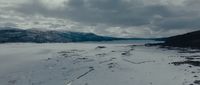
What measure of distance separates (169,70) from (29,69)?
1803 centimetres

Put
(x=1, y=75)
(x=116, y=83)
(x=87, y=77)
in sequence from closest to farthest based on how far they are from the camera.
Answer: (x=116, y=83)
(x=87, y=77)
(x=1, y=75)

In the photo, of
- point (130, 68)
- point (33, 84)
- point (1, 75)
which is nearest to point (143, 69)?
point (130, 68)

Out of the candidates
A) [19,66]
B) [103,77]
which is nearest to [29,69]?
[19,66]

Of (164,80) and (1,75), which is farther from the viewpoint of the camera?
(1,75)

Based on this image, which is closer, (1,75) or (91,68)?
(1,75)

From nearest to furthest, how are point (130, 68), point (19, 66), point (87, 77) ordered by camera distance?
point (87, 77) < point (130, 68) < point (19, 66)

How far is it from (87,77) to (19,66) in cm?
1418

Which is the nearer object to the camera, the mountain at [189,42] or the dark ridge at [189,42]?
the dark ridge at [189,42]

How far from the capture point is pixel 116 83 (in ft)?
101

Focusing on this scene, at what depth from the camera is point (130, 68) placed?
129ft

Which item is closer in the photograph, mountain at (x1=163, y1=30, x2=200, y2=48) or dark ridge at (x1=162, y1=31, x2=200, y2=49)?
dark ridge at (x1=162, y1=31, x2=200, y2=49)

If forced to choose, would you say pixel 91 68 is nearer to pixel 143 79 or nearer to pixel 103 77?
pixel 103 77

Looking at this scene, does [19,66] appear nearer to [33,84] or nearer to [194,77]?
[33,84]

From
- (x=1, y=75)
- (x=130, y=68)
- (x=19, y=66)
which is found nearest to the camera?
A: (x=1, y=75)
